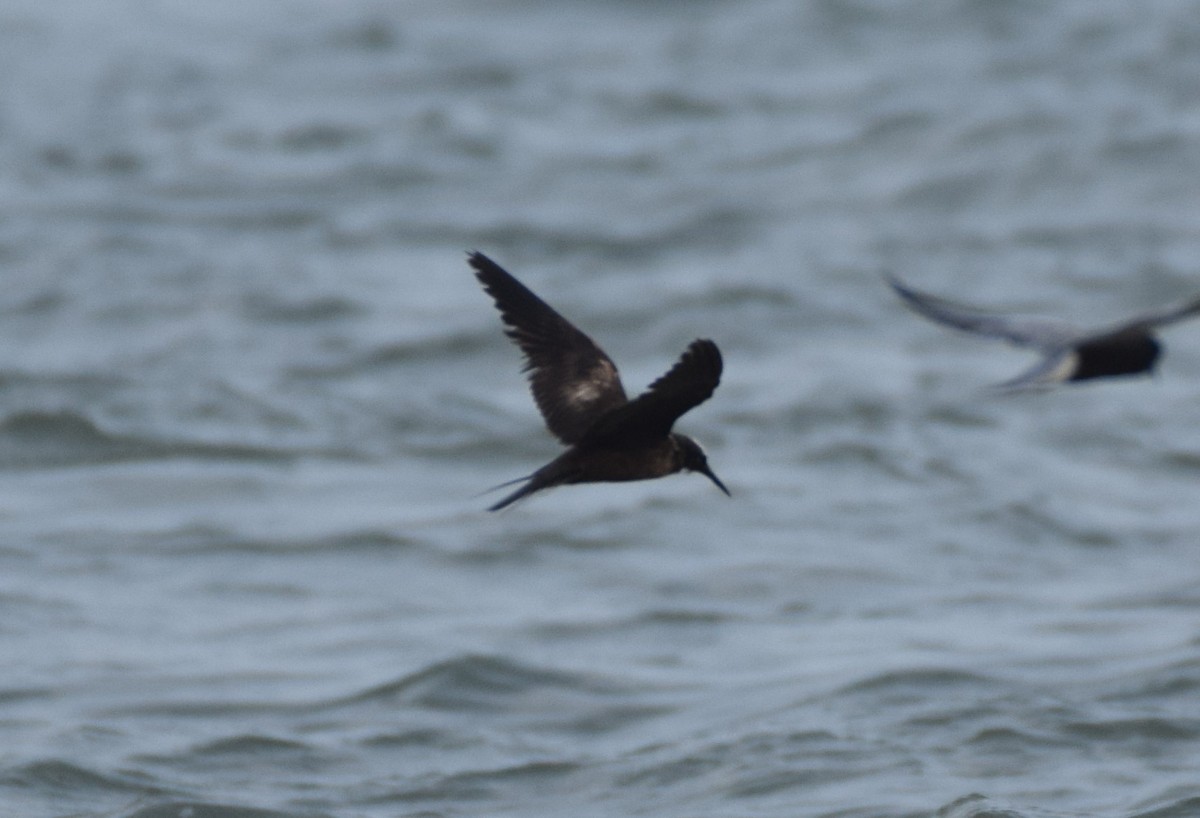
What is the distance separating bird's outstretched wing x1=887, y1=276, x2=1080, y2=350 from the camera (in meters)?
6.71

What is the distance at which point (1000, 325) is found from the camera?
6.88m

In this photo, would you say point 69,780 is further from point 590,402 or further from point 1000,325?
point 1000,325

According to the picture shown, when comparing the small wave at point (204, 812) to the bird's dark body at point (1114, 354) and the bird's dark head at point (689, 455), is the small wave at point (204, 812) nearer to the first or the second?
the bird's dark head at point (689, 455)

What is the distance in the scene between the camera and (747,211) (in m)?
19.5

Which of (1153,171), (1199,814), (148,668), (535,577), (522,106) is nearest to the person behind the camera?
(1199,814)

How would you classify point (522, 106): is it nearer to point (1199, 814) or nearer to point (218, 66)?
point (218, 66)

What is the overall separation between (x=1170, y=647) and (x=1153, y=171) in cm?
967

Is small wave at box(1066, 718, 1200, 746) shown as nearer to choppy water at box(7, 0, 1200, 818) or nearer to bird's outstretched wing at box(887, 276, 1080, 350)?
choppy water at box(7, 0, 1200, 818)

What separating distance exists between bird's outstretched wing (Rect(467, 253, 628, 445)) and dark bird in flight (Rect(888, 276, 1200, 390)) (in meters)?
0.98

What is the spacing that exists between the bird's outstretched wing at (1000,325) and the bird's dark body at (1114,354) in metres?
0.15

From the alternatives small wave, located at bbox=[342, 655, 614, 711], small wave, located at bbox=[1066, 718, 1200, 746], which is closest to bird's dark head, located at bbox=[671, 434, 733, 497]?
small wave, located at bbox=[1066, 718, 1200, 746]

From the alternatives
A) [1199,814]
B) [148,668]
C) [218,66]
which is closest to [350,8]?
[218,66]

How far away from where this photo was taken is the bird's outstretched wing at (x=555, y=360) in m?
7.11

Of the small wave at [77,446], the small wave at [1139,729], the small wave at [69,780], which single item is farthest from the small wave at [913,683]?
the small wave at [77,446]
